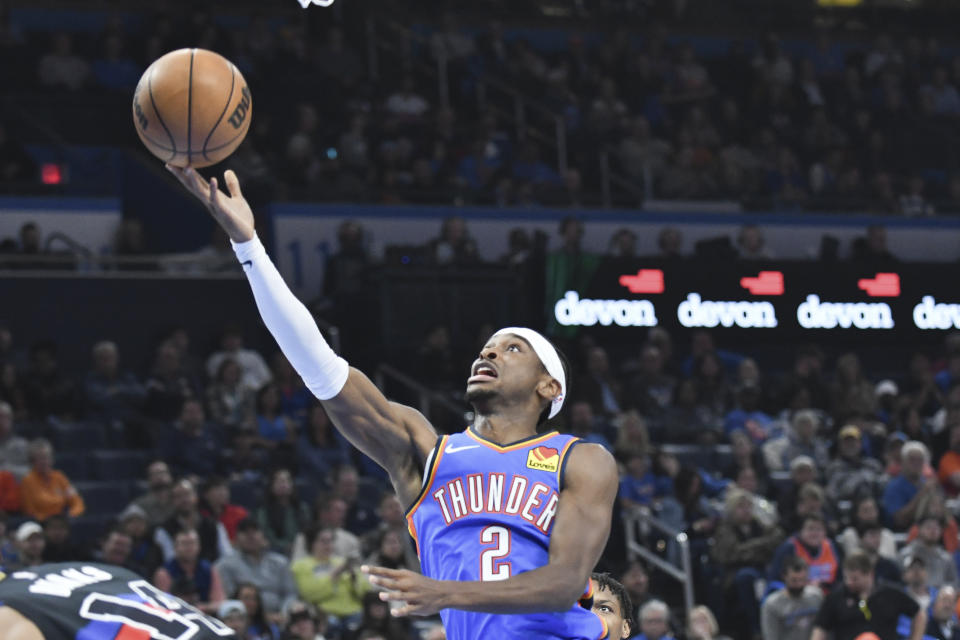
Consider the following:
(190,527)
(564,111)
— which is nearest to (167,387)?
(190,527)

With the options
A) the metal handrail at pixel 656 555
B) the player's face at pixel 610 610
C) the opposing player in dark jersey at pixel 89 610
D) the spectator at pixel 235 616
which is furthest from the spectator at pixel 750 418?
the opposing player in dark jersey at pixel 89 610

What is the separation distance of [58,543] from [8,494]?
136 centimetres

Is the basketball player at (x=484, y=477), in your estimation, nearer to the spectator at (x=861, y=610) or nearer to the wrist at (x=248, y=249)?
the wrist at (x=248, y=249)

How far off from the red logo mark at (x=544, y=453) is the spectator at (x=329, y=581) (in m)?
Answer: 7.02

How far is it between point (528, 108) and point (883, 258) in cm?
555

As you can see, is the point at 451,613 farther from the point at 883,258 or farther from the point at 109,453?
the point at 883,258

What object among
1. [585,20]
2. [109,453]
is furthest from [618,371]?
[585,20]

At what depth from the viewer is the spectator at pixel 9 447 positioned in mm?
12727

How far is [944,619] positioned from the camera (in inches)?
489

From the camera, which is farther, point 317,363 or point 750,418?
point 750,418

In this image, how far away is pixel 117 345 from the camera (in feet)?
53.1

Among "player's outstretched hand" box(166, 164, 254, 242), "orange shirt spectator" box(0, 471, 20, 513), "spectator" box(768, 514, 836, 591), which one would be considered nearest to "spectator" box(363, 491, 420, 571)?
"orange shirt spectator" box(0, 471, 20, 513)

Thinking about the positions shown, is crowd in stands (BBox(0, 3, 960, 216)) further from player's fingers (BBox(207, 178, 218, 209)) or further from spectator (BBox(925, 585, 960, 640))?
player's fingers (BBox(207, 178, 218, 209))

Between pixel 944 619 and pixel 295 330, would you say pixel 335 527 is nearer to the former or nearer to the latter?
pixel 944 619
